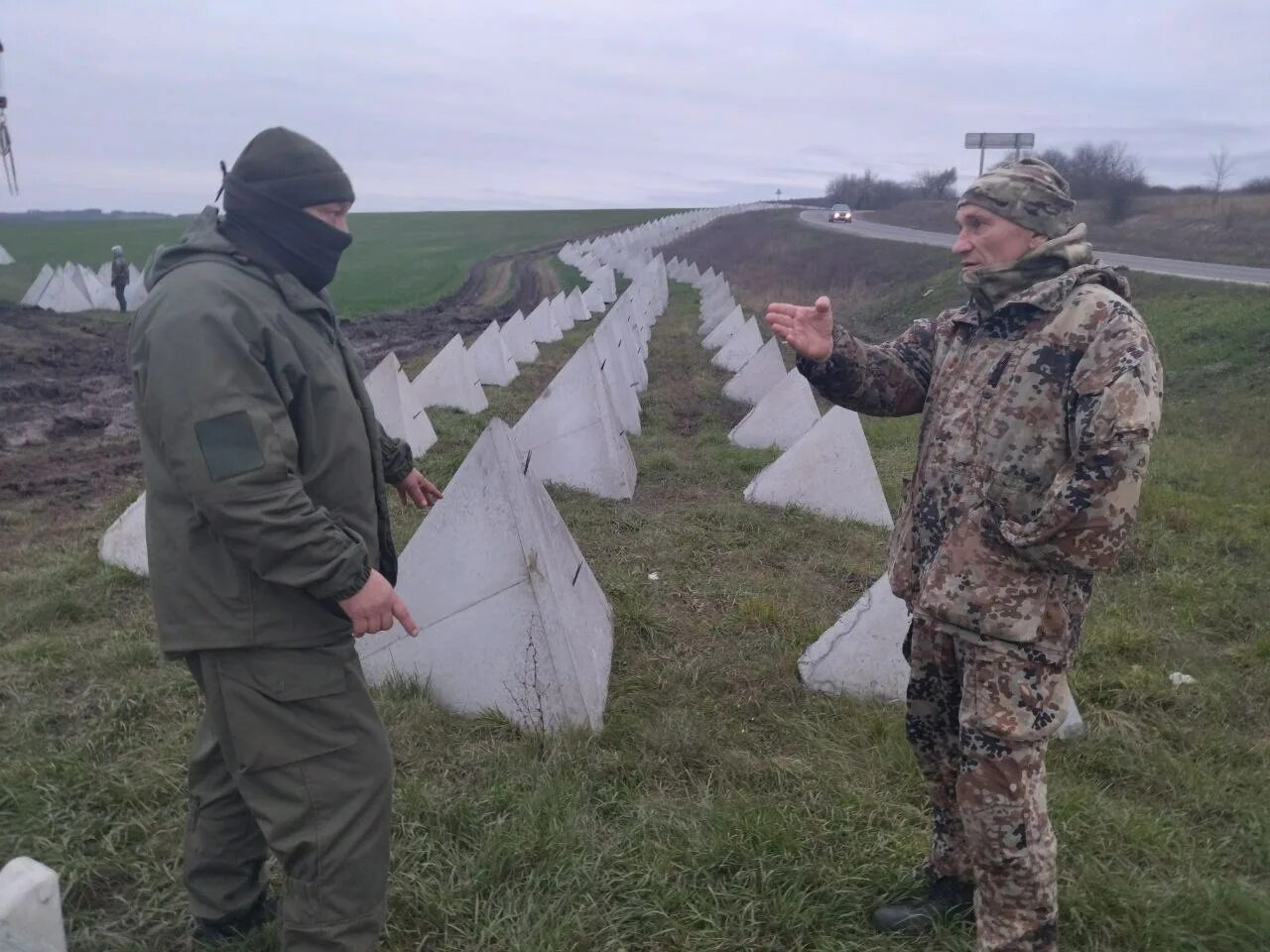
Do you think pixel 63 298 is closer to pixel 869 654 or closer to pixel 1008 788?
pixel 869 654

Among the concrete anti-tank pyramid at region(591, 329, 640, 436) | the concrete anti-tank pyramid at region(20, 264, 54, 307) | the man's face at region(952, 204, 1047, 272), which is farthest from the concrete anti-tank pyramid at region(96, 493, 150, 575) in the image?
the concrete anti-tank pyramid at region(20, 264, 54, 307)

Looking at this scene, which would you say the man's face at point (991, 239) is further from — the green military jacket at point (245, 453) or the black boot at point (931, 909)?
the black boot at point (931, 909)

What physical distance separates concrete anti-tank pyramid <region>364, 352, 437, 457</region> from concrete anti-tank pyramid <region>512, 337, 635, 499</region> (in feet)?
3.68

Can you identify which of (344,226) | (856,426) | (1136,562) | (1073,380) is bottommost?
(1136,562)

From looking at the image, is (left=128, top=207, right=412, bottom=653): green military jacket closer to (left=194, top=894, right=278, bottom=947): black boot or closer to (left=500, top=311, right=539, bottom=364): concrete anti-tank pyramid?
(left=194, top=894, right=278, bottom=947): black boot

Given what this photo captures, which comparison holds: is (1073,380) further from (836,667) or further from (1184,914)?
(836,667)

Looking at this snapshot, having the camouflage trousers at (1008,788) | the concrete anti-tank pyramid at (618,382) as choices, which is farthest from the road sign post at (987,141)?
the camouflage trousers at (1008,788)

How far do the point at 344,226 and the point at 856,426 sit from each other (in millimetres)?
5223

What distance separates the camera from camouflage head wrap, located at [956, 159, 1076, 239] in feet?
8.35

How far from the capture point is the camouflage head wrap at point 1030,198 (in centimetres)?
254

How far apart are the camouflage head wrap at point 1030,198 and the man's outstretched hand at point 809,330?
507 millimetres

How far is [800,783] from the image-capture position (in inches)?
143

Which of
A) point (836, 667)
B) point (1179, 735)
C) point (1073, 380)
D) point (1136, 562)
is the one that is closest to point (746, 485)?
point (1136, 562)

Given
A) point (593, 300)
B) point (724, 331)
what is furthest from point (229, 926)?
point (593, 300)
